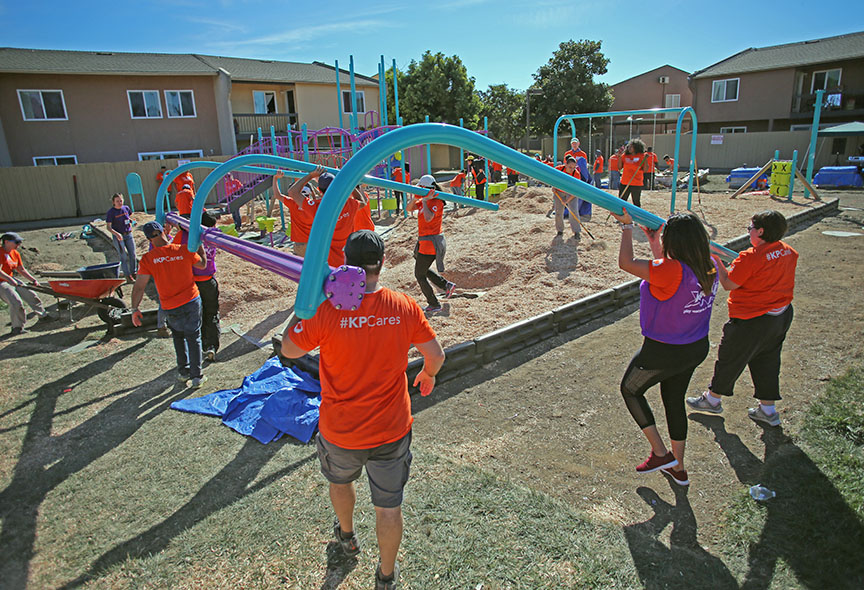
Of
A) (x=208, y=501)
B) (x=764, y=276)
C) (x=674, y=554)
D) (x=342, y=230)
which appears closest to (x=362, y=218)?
(x=342, y=230)

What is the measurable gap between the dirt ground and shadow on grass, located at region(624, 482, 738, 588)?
0.07 metres

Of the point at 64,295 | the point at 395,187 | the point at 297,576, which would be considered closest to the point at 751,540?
the point at 297,576

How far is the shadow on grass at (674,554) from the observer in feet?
8.97


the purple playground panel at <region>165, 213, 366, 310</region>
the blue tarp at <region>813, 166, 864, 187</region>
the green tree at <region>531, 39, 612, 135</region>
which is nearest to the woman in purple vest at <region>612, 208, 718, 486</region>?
the purple playground panel at <region>165, 213, 366, 310</region>

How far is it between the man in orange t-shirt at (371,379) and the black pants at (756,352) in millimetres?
2755

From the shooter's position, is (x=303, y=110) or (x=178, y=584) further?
(x=303, y=110)

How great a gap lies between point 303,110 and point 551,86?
65.0ft

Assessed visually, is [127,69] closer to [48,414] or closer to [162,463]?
[48,414]

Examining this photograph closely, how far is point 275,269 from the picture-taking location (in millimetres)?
3619

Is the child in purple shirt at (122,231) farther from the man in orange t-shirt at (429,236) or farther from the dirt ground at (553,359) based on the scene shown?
the man in orange t-shirt at (429,236)

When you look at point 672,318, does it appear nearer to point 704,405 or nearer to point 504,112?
point 704,405

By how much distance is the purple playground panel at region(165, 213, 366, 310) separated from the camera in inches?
91.6

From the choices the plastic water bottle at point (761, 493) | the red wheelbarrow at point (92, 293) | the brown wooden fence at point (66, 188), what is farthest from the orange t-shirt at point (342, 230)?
the brown wooden fence at point (66, 188)

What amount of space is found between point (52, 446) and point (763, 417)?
6.16 m
